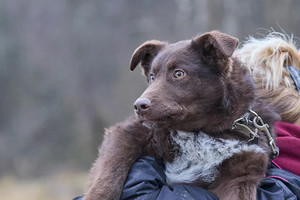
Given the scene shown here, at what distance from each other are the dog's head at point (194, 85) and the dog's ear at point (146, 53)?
22cm

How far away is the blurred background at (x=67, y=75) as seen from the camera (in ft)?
43.7

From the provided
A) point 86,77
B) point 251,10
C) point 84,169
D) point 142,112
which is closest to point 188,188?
point 142,112

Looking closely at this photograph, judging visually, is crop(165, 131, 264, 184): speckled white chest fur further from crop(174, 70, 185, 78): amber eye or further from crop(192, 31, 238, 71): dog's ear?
crop(192, 31, 238, 71): dog's ear

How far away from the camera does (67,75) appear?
14.0m

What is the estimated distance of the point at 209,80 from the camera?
128 inches

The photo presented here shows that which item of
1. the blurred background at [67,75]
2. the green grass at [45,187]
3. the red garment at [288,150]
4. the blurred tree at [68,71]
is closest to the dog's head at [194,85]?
the red garment at [288,150]

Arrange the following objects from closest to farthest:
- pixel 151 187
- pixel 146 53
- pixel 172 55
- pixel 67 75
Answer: pixel 151 187 < pixel 172 55 < pixel 146 53 < pixel 67 75

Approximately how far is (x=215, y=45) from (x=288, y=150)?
0.84 m

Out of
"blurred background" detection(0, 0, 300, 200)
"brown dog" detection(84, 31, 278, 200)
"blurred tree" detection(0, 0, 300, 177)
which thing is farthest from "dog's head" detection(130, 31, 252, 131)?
"blurred tree" detection(0, 0, 300, 177)

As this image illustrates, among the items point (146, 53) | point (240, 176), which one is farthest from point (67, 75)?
point (240, 176)

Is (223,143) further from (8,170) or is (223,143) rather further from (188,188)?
(8,170)

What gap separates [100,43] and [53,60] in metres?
1.60

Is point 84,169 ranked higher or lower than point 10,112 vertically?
lower

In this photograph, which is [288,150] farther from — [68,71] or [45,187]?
[68,71]
